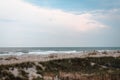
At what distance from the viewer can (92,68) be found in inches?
1026

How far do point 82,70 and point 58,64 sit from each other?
238 cm

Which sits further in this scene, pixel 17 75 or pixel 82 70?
pixel 82 70

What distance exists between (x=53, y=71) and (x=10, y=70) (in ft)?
12.9

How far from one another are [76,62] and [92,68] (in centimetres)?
214

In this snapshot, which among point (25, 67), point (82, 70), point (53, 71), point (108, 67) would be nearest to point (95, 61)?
point (108, 67)

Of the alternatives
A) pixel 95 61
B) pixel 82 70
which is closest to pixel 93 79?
pixel 82 70

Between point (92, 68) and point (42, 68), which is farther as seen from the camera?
point (92, 68)

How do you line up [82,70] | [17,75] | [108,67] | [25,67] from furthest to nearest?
[108,67] < [82,70] < [25,67] < [17,75]

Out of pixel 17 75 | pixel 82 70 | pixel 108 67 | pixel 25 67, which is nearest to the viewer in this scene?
pixel 17 75

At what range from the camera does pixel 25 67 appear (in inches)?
917

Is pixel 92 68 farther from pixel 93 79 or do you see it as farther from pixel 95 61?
pixel 93 79

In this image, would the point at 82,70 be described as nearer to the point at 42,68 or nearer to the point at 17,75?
the point at 42,68

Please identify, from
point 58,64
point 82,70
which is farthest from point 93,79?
point 58,64

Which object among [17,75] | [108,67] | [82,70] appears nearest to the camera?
[17,75]
